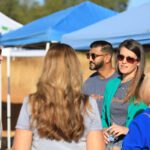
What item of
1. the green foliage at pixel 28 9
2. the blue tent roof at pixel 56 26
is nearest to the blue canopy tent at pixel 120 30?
the blue tent roof at pixel 56 26

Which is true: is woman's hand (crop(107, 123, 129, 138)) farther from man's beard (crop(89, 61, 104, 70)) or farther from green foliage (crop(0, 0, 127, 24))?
green foliage (crop(0, 0, 127, 24))

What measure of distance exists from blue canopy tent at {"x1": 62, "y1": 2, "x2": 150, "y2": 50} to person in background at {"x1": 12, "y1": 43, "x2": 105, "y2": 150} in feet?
8.79

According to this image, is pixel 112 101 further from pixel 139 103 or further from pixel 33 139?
pixel 33 139

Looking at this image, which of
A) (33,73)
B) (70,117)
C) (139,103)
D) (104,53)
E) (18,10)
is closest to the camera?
(70,117)

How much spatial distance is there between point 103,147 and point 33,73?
73.5ft

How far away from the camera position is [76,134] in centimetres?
273

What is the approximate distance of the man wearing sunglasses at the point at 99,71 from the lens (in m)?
4.62

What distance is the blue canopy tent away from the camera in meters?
5.44

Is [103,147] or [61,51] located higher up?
[61,51]

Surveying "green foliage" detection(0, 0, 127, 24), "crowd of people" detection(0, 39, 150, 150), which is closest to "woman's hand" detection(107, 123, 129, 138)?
"crowd of people" detection(0, 39, 150, 150)

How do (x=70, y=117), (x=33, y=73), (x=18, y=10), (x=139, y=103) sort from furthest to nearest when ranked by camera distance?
1. (x=18, y=10)
2. (x=33, y=73)
3. (x=139, y=103)
4. (x=70, y=117)

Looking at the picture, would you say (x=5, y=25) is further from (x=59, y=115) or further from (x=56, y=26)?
(x=59, y=115)

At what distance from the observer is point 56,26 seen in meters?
7.82

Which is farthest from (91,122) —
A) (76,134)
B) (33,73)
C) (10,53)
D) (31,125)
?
(33,73)
